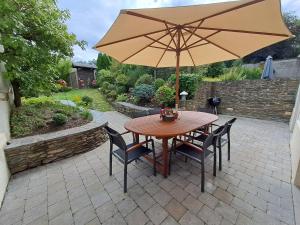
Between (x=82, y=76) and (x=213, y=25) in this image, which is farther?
(x=82, y=76)

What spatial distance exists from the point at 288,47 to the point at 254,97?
15.3m

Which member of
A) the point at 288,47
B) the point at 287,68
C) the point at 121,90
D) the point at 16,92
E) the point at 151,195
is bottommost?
the point at 151,195

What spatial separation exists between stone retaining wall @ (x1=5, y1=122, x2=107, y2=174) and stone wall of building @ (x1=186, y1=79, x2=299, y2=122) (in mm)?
3900

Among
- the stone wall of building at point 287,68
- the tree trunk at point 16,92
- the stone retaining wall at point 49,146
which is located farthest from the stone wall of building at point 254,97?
the stone wall of building at point 287,68

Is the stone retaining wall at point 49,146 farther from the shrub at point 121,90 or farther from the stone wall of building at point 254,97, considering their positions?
the shrub at point 121,90

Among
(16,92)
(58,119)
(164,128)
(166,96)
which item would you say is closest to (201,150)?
(164,128)

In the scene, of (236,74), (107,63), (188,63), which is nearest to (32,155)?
(188,63)

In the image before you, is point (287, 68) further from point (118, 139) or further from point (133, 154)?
point (118, 139)

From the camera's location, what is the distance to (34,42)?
3232 mm

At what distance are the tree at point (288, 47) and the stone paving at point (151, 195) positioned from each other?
17615mm

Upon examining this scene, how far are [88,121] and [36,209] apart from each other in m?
2.34

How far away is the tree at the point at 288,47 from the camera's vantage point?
1445 cm

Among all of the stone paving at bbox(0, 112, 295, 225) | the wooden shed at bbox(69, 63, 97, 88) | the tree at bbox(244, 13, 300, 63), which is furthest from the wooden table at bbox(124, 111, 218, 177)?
the tree at bbox(244, 13, 300, 63)

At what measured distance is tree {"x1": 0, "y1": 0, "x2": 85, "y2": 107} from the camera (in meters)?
2.59
